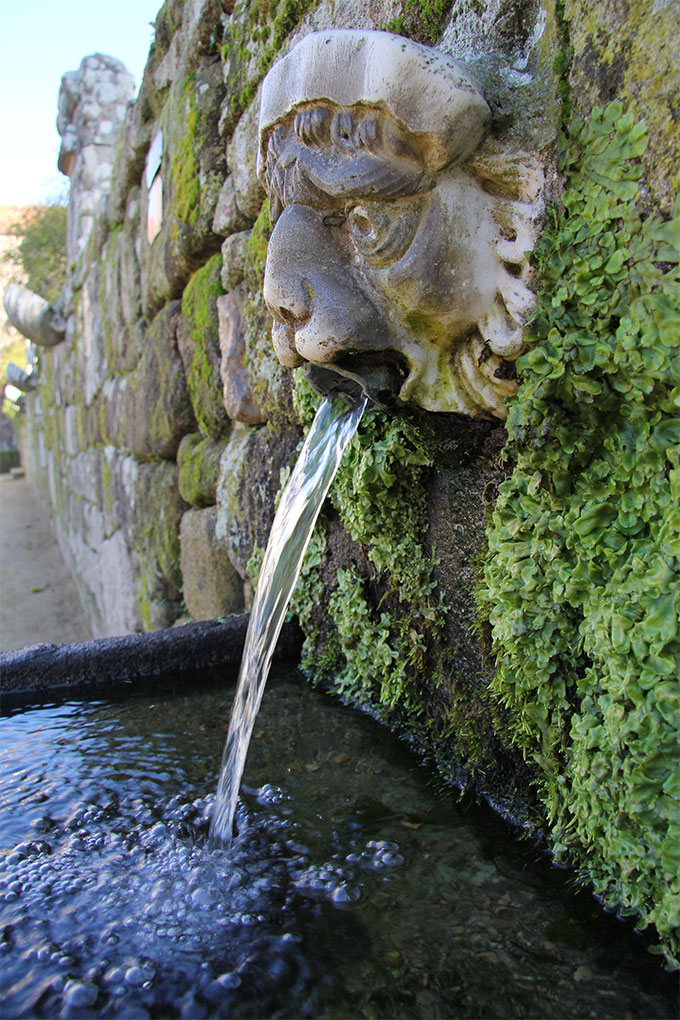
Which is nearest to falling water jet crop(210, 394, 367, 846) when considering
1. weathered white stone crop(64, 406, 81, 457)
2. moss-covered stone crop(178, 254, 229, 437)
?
moss-covered stone crop(178, 254, 229, 437)

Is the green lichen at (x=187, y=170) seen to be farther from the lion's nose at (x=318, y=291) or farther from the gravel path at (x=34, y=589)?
the gravel path at (x=34, y=589)

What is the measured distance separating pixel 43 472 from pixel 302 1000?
843 centimetres

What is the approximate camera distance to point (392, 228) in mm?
922

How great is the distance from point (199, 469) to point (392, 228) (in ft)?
5.05

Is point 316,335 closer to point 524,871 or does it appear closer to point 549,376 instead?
point 549,376

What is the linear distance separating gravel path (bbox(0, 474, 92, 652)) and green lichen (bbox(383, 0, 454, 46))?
142 inches

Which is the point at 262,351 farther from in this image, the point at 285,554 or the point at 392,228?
the point at 392,228

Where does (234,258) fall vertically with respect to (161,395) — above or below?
above

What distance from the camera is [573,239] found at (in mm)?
863

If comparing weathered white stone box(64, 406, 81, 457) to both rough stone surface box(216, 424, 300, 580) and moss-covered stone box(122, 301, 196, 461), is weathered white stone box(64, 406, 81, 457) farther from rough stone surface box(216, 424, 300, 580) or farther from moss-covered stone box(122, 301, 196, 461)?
rough stone surface box(216, 424, 300, 580)

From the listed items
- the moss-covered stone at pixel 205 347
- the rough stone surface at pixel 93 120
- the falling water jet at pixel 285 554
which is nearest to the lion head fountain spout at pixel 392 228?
the falling water jet at pixel 285 554

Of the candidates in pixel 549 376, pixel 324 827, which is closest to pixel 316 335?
pixel 549 376

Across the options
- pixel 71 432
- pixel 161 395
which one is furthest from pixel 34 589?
pixel 161 395

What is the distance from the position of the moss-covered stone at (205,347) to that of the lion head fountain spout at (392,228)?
1162 millimetres
